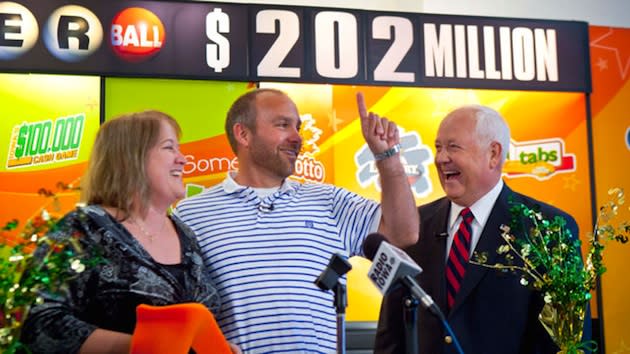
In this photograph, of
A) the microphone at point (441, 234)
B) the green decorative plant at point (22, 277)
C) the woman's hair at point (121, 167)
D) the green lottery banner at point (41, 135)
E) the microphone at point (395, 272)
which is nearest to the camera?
the green decorative plant at point (22, 277)

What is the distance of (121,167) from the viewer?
207 centimetres

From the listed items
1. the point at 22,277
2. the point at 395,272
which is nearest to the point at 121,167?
the point at 22,277

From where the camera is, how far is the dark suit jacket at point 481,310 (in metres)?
2.48

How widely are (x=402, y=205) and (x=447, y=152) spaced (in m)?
0.64

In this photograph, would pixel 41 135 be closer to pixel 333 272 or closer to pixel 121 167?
pixel 121 167

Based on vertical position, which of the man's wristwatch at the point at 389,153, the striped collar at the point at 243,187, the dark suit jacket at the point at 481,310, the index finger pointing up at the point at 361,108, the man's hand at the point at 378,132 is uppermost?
→ the index finger pointing up at the point at 361,108

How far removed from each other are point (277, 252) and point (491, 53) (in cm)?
269

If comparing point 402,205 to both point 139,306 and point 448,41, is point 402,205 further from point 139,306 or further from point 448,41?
point 448,41

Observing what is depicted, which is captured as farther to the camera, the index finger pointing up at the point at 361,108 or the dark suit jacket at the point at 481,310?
the dark suit jacket at the point at 481,310

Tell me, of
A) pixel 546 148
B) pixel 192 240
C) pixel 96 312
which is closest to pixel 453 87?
pixel 546 148

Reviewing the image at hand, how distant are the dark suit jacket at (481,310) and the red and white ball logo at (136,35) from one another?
2.04m

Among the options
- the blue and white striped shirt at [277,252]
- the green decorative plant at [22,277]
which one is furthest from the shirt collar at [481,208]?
the green decorative plant at [22,277]

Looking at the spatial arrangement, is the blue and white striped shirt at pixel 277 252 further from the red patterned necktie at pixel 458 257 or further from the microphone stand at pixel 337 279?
the microphone stand at pixel 337 279

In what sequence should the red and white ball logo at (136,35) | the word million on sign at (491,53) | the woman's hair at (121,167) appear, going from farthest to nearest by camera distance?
the word million on sign at (491,53), the red and white ball logo at (136,35), the woman's hair at (121,167)
